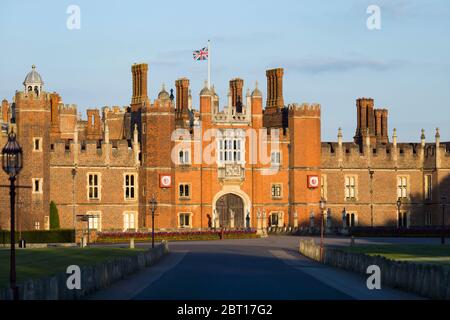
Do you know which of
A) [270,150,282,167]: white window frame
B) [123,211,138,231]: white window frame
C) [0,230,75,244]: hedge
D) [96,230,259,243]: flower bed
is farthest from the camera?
[270,150,282,167]: white window frame

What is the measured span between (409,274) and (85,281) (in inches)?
395

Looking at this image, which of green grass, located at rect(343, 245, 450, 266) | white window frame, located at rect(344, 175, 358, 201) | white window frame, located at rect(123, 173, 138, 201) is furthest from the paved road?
white window frame, located at rect(344, 175, 358, 201)

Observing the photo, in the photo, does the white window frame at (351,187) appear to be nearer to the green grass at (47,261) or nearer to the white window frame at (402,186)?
the white window frame at (402,186)

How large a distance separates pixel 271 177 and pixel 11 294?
239 ft

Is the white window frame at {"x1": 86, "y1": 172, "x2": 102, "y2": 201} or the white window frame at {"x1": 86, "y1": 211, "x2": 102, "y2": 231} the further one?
the white window frame at {"x1": 86, "y1": 172, "x2": 102, "y2": 201}

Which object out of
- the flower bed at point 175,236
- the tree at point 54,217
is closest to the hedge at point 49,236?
the flower bed at point 175,236

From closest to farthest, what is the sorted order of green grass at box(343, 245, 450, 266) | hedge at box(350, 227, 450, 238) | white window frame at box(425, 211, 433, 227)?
green grass at box(343, 245, 450, 266), hedge at box(350, 227, 450, 238), white window frame at box(425, 211, 433, 227)

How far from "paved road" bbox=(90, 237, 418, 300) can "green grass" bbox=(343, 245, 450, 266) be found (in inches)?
138

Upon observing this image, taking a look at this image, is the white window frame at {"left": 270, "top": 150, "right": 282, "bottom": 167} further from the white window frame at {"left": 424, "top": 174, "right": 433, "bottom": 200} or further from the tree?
the tree

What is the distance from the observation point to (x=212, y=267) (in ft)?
176

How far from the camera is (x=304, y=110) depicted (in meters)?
101

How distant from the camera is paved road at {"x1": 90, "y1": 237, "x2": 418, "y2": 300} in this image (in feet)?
124

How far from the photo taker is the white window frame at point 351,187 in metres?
104
